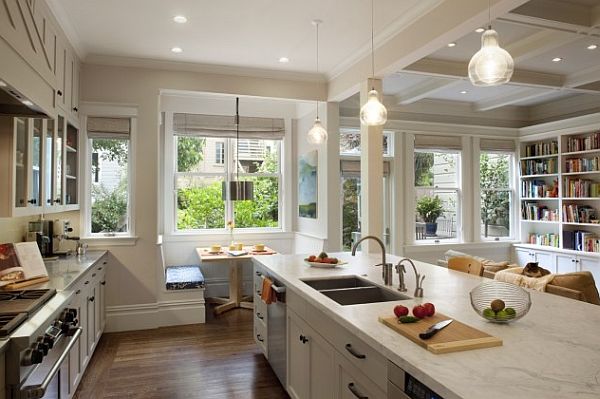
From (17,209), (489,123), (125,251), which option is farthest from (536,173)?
(17,209)

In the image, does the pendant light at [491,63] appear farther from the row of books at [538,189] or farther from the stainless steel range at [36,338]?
the row of books at [538,189]

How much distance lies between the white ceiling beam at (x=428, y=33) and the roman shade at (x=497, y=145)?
11.1 ft

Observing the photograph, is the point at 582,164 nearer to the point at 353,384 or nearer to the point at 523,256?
the point at 523,256

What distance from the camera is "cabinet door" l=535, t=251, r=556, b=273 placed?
6411mm

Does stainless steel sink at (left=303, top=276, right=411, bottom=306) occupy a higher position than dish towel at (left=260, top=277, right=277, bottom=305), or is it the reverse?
stainless steel sink at (left=303, top=276, right=411, bottom=306)

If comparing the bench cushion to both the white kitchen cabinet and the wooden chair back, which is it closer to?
the white kitchen cabinet

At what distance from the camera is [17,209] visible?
2607mm

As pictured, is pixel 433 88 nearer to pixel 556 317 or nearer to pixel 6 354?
pixel 556 317

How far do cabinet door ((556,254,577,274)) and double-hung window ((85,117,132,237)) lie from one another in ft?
19.9

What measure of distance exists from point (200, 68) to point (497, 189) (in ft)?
17.2

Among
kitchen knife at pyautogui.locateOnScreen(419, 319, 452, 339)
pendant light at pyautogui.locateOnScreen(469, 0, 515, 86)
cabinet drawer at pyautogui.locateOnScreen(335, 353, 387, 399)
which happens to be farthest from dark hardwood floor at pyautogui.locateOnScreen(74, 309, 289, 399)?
pendant light at pyautogui.locateOnScreen(469, 0, 515, 86)

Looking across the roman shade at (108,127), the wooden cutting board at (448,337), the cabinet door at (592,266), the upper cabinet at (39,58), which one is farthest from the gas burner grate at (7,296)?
the cabinet door at (592,266)

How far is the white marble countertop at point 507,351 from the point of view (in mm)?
1183

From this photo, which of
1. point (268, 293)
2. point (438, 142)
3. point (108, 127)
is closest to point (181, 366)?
point (268, 293)
